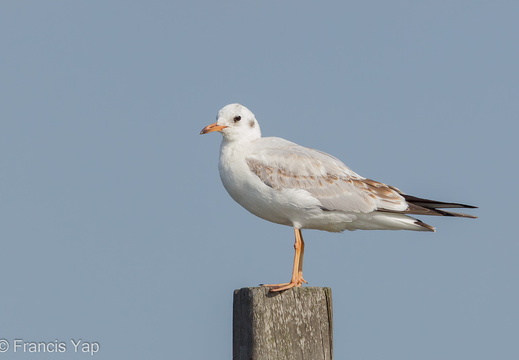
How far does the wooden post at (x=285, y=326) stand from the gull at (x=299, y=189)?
2.45 meters

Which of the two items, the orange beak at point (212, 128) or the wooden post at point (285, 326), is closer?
the wooden post at point (285, 326)

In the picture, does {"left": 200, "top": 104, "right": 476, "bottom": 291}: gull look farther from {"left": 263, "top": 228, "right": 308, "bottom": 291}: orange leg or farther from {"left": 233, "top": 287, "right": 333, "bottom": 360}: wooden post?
{"left": 233, "top": 287, "right": 333, "bottom": 360}: wooden post

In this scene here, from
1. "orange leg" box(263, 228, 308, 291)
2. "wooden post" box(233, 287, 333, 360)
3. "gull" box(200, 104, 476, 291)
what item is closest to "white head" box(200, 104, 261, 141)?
"gull" box(200, 104, 476, 291)

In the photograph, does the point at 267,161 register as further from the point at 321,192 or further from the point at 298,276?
the point at 298,276

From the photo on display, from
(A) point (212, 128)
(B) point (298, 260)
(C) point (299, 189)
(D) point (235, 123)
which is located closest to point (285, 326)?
(B) point (298, 260)

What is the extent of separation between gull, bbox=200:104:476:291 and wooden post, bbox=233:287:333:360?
96.5 inches

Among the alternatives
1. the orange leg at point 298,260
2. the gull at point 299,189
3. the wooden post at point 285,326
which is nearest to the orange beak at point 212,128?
the gull at point 299,189

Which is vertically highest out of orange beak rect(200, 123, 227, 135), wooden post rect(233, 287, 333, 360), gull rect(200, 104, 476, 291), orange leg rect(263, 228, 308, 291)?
orange beak rect(200, 123, 227, 135)

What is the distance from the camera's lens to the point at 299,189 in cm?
1077

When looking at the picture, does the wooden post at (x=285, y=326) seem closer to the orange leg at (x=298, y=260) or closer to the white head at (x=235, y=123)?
the orange leg at (x=298, y=260)

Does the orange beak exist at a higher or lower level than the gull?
higher

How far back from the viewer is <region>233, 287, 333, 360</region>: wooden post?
748 centimetres

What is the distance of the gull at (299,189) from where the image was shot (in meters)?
10.6

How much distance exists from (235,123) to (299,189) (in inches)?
54.7
